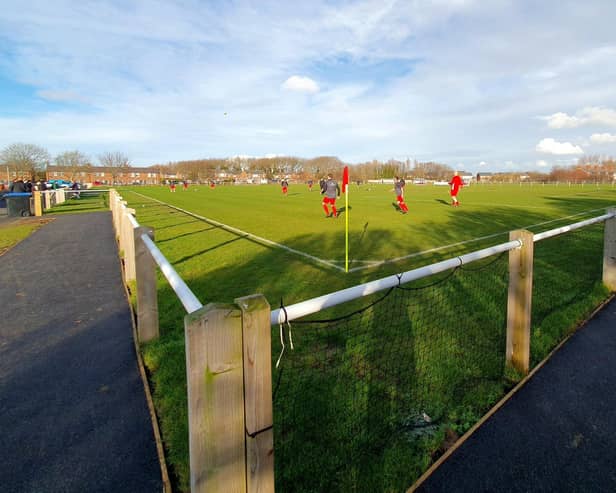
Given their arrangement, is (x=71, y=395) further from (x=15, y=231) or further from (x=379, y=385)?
(x=15, y=231)

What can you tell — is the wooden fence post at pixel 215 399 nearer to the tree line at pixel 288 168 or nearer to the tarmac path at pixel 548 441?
the tarmac path at pixel 548 441

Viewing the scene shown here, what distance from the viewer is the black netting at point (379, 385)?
2.45m

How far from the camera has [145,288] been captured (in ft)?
13.8

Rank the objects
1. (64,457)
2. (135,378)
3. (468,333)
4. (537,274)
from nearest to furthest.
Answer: (64,457) → (135,378) → (468,333) → (537,274)

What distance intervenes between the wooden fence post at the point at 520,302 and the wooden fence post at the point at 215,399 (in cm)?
297

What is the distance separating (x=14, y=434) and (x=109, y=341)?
1697mm

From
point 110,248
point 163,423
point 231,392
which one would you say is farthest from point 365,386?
point 110,248

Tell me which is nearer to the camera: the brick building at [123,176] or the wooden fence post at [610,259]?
the wooden fence post at [610,259]

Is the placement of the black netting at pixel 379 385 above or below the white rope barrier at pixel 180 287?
below

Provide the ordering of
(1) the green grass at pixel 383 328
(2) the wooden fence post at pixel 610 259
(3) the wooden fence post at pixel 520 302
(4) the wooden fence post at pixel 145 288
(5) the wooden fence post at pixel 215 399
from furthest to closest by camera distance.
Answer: (2) the wooden fence post at pixel 610 259, (4) the wooden fence post at pixel 145 288, (3) the wooden fence post at pixel 520 302, (1) the green grass at pixel 383 328, (5) the wooden fence post at pixel 215 399

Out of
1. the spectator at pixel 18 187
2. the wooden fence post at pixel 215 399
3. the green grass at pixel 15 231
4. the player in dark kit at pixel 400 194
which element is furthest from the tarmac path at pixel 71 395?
the spectator at pixel 18 187

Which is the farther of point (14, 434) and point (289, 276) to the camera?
point (289, 276)

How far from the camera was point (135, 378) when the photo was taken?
359 centimetres

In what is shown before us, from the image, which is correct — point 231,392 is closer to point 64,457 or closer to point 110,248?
point 64,457
